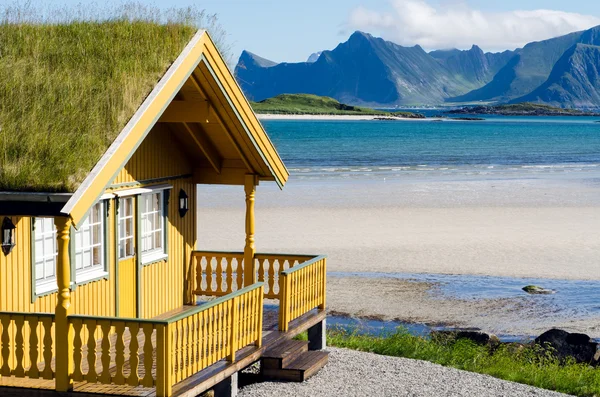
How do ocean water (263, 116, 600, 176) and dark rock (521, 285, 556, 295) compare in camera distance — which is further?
ocean water (263, 116, 600, 176)

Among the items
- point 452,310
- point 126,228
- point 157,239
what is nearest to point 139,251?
point 126,228

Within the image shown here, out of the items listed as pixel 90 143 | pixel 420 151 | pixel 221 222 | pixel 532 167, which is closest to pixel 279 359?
pixel 90 143

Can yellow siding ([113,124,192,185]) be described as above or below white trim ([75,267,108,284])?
above

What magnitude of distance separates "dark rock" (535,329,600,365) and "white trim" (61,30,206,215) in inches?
368

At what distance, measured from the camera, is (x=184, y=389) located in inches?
410

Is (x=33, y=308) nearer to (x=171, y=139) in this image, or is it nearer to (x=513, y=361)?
(x=171, y=139)

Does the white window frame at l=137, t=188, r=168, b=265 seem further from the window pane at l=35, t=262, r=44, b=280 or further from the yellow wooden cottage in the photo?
the window pane at l=35, t=262, r=44, b=280

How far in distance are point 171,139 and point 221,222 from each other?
2199 centimetres

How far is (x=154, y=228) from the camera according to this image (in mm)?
14828

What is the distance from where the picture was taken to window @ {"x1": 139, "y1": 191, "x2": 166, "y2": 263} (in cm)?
1439

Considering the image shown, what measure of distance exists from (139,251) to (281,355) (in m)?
2.78

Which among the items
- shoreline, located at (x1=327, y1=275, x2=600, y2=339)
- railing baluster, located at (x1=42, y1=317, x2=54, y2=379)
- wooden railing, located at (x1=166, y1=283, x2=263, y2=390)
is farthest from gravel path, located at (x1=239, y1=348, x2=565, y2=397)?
shoreline, located at (x1=327, y1=275, x2=600, y2=339)

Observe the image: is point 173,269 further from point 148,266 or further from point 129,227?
point 129,227

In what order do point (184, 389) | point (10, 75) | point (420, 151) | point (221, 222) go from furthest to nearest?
1. point (420, 151)
2. point (221, 222)
3. point (10, 75)
4. point (184, 389)
